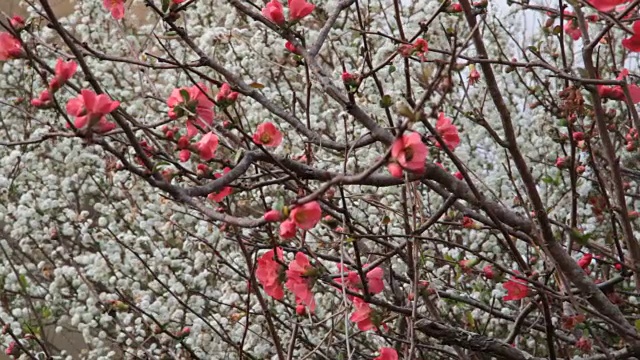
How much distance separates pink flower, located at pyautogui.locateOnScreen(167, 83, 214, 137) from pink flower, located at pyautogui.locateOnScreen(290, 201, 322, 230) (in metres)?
0.31

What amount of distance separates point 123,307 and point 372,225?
4.53ft

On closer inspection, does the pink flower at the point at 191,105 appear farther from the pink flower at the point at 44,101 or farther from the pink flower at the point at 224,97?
the pink flower at the point at 44,101

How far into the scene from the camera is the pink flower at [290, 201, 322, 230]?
1099mm

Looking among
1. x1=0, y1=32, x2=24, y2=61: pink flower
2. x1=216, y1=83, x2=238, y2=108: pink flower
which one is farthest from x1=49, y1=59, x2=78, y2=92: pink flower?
x1=216, y1=83, x2=238, y2=108: pink flower

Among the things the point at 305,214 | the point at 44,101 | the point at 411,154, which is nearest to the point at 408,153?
the point at 411,154

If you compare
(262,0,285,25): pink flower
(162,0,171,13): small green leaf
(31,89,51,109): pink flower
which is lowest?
(31,89,51,109): pink flower

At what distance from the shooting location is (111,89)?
442cm

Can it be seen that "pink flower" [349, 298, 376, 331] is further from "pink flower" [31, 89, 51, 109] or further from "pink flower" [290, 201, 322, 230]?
"pink flower" [31, 89, 51, 109]

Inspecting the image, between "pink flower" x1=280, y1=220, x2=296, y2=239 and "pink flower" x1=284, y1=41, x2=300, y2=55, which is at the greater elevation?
"pink flower" x1=284, y1=41, x2=300, y2=55

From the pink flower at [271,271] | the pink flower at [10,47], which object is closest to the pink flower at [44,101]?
the pink flower at [10,47]

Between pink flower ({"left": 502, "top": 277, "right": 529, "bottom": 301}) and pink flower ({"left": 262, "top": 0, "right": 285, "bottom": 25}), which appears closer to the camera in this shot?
pink flower ({"left": 262, "top": 0, "right": 285, "bottom": 25})

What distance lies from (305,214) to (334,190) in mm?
874

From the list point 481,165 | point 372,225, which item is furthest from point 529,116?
point 372,225

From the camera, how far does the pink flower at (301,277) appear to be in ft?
4.35
